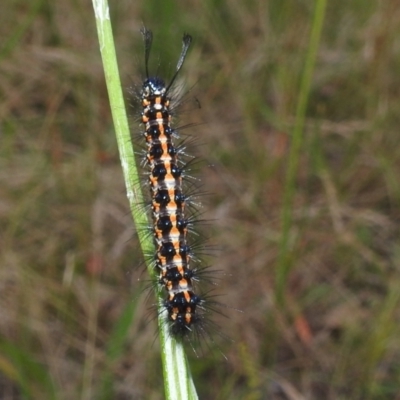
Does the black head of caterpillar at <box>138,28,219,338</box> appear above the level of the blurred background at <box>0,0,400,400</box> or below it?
below

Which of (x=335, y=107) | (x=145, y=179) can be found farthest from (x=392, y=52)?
(x=145, y=179)

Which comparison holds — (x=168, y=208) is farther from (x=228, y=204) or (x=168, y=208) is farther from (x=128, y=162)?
(x=228, y=204)

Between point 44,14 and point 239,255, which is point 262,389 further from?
point 44,14

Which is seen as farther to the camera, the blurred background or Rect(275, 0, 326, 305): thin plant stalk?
the blurred background

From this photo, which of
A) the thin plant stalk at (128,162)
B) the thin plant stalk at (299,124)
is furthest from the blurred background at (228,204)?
the thin plant stalk at (128,162)

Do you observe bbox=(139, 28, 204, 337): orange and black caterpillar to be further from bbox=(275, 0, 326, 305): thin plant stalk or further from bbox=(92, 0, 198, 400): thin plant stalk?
bbox=(275, 0, 326, 305): thin plant stalk

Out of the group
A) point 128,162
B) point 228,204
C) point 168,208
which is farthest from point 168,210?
point 228,204

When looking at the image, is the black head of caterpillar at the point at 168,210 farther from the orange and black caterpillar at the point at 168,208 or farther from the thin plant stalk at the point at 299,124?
the thin plant stalk at the point at 299,124

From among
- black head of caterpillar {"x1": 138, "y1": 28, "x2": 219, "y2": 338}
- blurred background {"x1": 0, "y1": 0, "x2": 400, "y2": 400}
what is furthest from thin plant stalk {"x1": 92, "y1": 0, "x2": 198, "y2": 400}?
blurred background {"x1": 0, "y1": 0, "x2": 400, "y2": 400}
